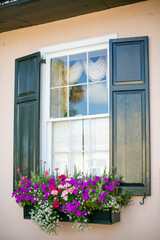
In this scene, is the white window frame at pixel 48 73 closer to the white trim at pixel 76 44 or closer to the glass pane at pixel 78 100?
the white trim at pixel 76 44

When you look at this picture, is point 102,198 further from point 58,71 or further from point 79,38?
point 79,38

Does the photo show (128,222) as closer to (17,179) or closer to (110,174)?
(110,174)

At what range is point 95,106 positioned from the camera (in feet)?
17.8

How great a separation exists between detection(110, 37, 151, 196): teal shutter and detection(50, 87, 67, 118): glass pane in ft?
2.99

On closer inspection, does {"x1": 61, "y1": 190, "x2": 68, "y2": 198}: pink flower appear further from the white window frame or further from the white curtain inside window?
the white curtain inside window

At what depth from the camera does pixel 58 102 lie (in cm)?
576

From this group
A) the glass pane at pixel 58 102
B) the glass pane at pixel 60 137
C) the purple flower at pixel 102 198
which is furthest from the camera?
the glass pane at pixel 58 102

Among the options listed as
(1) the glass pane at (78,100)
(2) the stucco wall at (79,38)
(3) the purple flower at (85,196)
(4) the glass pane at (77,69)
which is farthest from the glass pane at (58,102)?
(3) the purple flower at (85,196)

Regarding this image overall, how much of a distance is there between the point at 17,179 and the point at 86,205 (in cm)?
146

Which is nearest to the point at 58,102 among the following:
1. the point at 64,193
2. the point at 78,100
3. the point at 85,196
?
the point at 78,100

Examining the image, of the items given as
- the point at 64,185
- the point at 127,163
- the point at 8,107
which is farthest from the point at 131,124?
the point at 8,107

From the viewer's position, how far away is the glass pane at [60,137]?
5594 mm

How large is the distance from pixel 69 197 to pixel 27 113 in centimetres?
157

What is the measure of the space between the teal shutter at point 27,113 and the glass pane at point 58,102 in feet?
0.78
